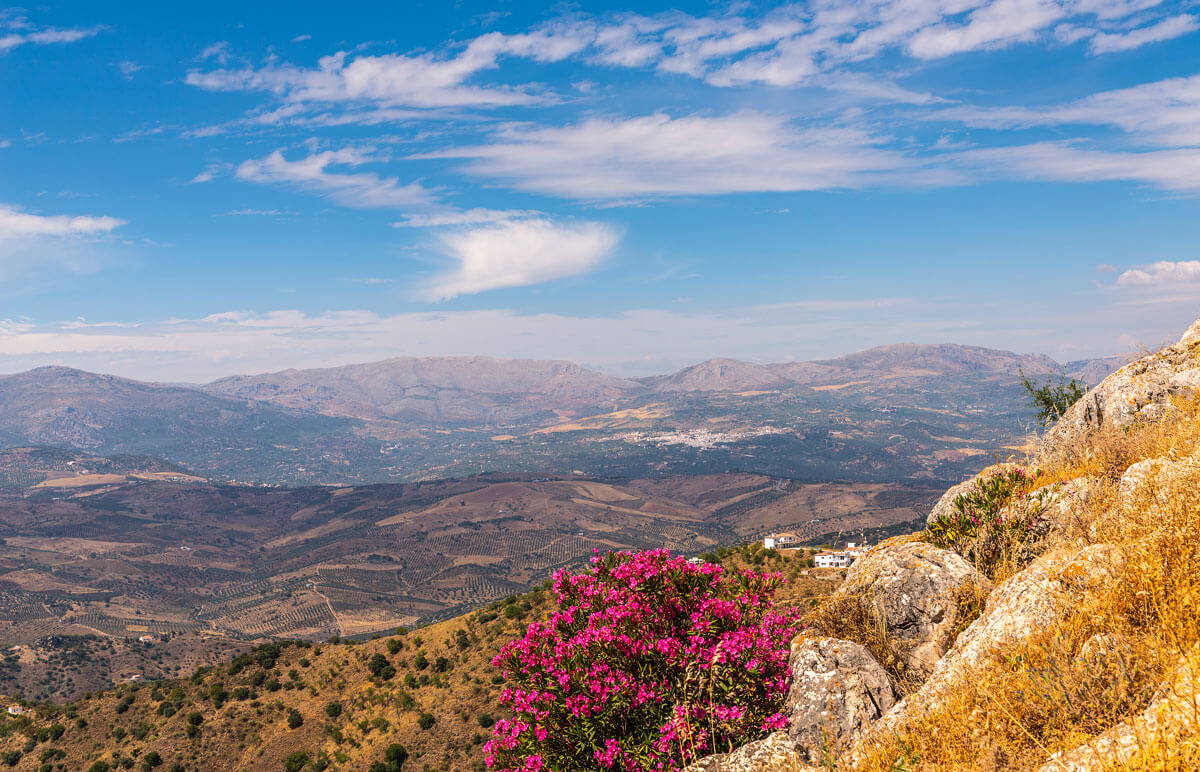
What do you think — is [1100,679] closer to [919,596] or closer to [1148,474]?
[1148,474]

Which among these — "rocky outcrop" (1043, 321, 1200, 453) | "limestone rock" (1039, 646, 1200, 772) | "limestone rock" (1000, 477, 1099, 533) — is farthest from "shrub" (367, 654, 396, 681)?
"limestone rock" (1039, 646, 1200, 772)

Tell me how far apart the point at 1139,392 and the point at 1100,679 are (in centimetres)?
1491

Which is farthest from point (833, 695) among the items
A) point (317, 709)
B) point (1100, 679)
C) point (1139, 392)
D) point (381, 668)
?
point (381, 668)

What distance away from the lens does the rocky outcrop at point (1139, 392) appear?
16359 mm

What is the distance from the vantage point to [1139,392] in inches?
685

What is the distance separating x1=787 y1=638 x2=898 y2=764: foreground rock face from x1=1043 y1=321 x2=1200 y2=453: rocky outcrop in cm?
1058

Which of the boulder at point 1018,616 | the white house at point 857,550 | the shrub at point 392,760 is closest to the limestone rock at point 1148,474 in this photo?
the boulder at point 1018,616

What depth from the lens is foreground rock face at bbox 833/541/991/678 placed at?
40.1 ft

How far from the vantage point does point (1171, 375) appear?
1733 centimetres

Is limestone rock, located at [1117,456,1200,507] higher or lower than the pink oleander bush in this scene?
higher

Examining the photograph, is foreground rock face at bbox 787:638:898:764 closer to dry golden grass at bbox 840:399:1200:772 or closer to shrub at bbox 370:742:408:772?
dry golden grass at bbox 840:399:1200:772

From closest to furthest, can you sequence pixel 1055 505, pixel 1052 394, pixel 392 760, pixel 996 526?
pixel 1055 505 → pixel 996 526 → pixel 392 760 → pixel 1052 394

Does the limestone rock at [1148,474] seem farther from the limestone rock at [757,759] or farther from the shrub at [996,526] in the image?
the limestone rock at [757,759]

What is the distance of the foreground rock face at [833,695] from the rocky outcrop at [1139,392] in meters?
10.6
